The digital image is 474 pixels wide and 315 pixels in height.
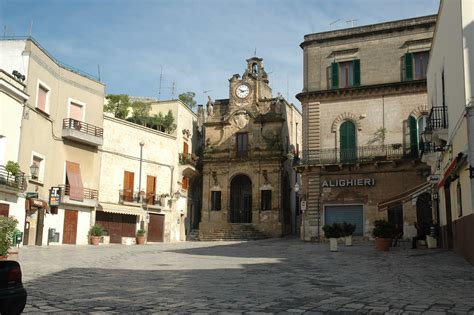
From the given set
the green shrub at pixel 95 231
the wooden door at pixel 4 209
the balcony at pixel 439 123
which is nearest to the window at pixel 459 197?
the balcony at pixel 439 123

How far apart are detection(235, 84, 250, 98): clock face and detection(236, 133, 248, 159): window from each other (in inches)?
131

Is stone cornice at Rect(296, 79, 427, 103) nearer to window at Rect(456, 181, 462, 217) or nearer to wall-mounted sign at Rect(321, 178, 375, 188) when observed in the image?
wall-mounted sign at Rect(321, 178, 375, 188)

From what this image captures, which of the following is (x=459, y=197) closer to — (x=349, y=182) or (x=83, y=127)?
(x=349, y=182)

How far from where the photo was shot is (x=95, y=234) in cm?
3134

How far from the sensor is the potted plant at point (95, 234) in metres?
31.1

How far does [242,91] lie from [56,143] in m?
17.8

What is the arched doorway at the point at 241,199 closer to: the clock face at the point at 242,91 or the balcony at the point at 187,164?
the balcony at the point at 187,164

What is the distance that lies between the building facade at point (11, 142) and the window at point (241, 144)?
19.9m

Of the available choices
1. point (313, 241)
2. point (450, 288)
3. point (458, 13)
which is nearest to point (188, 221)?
point (313, 241)

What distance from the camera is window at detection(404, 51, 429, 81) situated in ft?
100

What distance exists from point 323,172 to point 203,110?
17.2 m

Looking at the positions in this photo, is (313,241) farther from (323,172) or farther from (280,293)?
(280,293)

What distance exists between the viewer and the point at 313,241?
3078cm

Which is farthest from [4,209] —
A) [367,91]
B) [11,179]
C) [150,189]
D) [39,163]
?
[367,91]
